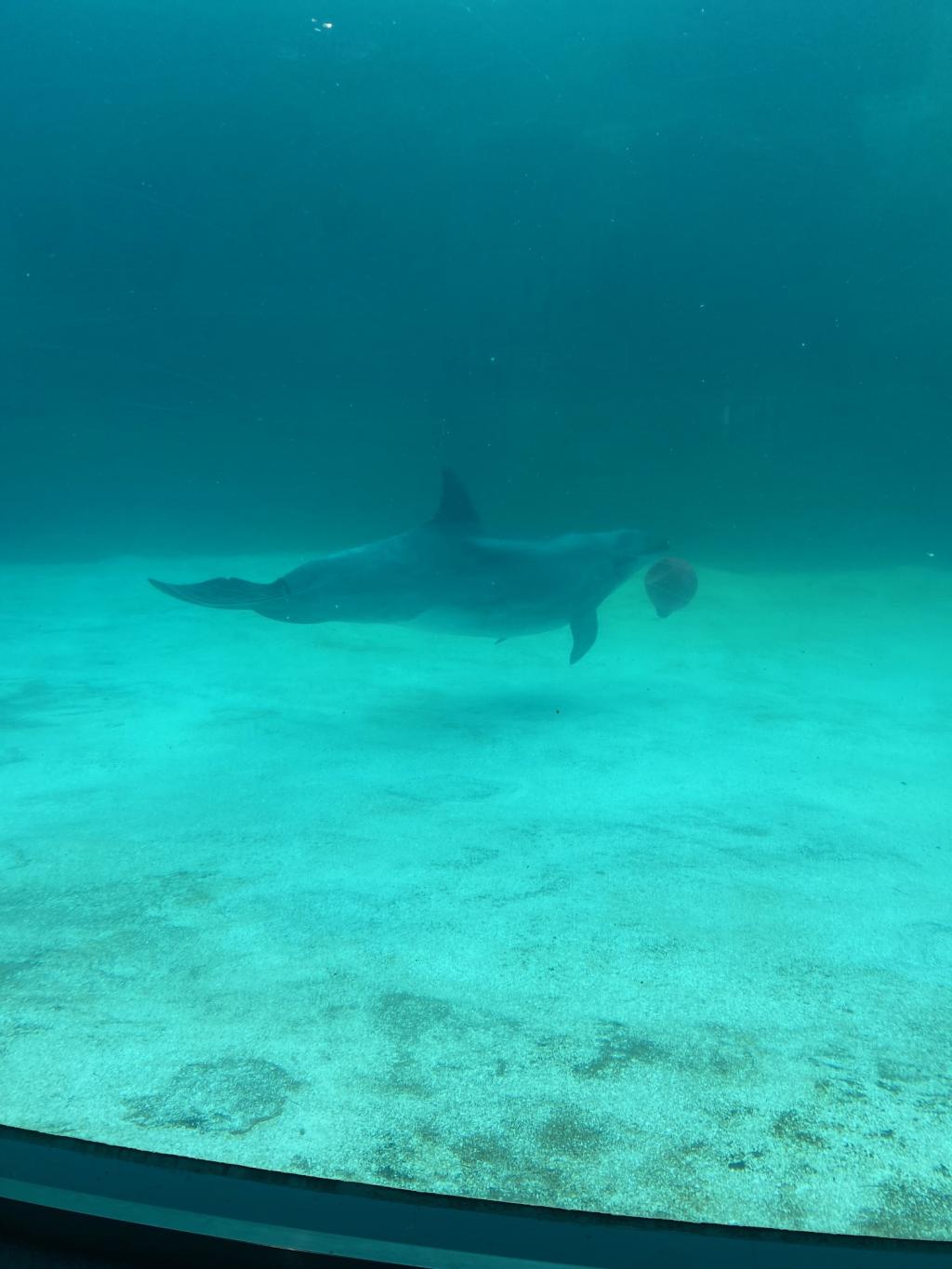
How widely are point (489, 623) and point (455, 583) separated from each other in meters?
0.56

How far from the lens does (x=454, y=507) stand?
6785 mm

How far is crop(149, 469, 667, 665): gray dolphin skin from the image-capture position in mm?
5848

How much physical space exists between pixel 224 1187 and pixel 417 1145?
409 millimetres

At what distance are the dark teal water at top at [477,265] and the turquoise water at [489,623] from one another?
10 centimetres

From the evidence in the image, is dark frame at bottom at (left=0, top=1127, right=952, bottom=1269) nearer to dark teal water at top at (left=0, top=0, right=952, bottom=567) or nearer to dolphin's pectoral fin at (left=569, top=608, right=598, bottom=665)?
dolphin's pectoral fin at (left=569, top=608, right=598, bottom=665)

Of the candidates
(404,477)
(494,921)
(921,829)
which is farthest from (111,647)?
(404,477)

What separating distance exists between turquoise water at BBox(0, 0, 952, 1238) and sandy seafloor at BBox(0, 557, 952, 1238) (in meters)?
0.02

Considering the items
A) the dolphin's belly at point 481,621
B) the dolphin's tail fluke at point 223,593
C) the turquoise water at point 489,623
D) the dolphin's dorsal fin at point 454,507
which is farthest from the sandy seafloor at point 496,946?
the dolphin's dorsal fin at point 454,507

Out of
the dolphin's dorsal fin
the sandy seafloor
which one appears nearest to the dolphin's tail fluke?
the sandy seafloor

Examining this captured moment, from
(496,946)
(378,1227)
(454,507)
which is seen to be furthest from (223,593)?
(378,1227)

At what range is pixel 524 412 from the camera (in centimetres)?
1808

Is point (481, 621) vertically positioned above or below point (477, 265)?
below

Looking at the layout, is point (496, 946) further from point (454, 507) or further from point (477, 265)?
point (477, 265)

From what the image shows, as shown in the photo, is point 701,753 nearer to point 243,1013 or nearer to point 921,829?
point 921,829
